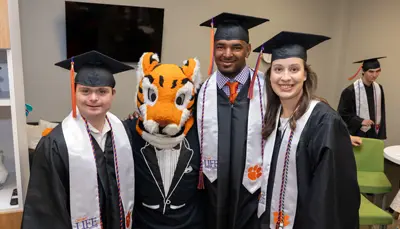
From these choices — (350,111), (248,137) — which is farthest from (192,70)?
(350,111)

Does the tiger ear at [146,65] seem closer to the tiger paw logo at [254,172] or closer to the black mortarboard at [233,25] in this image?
the black mortarboard at [233,25]

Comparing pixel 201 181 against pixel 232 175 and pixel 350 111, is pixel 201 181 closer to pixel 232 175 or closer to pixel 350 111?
pixel 232 175

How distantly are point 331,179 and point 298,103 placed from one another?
37cm

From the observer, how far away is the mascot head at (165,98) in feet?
5.61

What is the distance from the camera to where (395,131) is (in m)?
4.92

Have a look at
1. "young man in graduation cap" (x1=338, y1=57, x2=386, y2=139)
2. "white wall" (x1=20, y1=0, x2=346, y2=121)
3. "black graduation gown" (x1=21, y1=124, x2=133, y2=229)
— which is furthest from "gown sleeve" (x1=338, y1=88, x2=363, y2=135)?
"black graduation gown" (x1=21, y1=124, x2=133, y2=229)

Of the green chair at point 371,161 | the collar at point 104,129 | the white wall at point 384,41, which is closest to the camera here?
the collar at point 104,129

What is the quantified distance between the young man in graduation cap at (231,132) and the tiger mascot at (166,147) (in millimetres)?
68

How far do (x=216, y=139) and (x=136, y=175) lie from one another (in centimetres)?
44

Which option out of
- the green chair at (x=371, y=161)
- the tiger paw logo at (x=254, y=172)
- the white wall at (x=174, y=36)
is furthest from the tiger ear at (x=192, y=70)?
the white wall at (x=174, y=36)

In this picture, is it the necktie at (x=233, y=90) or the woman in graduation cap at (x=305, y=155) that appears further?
the necktie at (x=233, y=90)

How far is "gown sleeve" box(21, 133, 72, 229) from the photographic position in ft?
5.04

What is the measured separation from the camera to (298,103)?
171 cm

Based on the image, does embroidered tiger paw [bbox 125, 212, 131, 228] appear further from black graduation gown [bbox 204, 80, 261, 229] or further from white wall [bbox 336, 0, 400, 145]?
white wall [bbox 336, 0, 400, 145]
